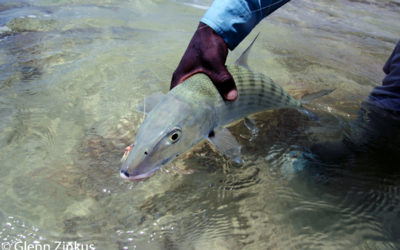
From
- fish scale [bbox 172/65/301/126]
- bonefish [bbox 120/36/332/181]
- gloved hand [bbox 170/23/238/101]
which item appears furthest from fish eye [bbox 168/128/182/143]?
gloved hand [bbox 170/23/238/101]


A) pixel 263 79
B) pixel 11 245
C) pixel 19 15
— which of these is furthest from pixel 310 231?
pixel 19 15

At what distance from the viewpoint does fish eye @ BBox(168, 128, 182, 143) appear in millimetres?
1602

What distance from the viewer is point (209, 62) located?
200 cm

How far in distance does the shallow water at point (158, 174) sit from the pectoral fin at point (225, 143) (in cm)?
31

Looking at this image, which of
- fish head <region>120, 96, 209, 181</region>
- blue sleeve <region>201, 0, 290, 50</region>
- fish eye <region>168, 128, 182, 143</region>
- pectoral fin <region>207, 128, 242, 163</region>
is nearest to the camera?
fish head <region>120, 96, 209, 181</region>

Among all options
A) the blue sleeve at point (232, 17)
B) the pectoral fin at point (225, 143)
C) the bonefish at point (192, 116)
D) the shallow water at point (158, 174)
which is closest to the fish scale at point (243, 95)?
the bonefish at point (192, 116)

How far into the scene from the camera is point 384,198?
6.79ft

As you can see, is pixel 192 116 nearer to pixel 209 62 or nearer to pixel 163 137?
pixel 163 137

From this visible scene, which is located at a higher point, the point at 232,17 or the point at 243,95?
the point at 232,17

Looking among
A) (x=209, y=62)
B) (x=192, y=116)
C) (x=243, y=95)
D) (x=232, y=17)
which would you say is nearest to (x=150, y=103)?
(x=192, y=116)

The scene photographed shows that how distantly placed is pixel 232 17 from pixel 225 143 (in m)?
0.99

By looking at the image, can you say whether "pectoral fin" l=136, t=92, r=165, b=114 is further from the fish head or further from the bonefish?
the fish head

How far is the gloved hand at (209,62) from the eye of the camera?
1969mm

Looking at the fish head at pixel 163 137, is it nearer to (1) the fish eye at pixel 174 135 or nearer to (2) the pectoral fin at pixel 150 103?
(1) the fish eye at pixel 174 135
